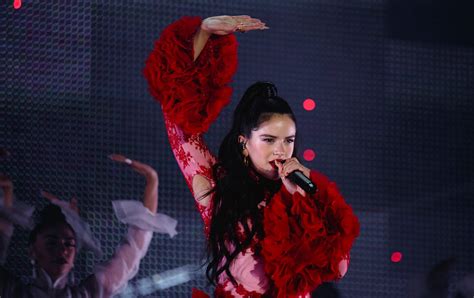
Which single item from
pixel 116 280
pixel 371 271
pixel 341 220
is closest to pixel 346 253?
pixel 341 220

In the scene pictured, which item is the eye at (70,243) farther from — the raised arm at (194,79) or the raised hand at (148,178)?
the raised arm at (194,79)

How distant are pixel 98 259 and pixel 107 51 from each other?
769 mm

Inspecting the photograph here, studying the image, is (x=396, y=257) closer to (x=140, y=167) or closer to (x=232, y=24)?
(x=140, y=167)

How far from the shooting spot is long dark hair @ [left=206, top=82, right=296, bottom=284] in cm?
219

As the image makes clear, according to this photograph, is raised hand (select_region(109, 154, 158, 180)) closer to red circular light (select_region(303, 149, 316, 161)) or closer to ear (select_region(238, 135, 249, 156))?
red circular light (select_region(303, 149, 316, 161))

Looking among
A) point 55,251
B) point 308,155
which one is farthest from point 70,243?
point 308,155

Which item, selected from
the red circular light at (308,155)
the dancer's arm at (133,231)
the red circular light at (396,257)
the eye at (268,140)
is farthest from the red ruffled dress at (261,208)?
the red circular light at (396,257)

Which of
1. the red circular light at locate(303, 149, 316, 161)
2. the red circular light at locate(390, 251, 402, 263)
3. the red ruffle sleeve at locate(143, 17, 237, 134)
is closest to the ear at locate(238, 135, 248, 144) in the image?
the red ruffle sleeve at locate(143, 17, 237, 134)

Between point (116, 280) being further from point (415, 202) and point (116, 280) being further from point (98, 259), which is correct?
point (415, 202)

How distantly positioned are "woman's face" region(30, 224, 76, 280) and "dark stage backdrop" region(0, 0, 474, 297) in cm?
4

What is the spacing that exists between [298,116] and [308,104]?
7cm

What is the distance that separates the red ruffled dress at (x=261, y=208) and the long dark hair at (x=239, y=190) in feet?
0.08

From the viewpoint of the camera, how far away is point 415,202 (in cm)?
369

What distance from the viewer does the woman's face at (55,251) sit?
3.10 m
